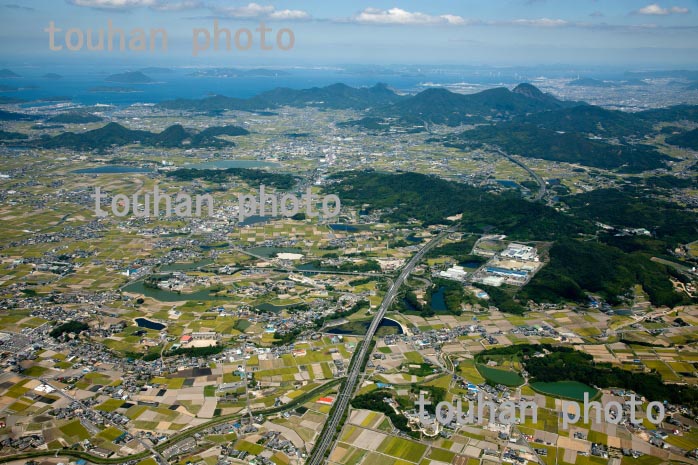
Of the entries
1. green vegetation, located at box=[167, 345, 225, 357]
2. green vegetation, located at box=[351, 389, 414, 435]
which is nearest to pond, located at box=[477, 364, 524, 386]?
green vegetation, located at box=[351, 389, 414, 435]

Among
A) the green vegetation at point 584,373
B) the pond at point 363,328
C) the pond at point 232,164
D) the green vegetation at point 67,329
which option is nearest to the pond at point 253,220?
the green vegetation at point 67,329

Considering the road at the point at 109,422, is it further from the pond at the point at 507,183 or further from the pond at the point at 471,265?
the pond at the point at 507,183

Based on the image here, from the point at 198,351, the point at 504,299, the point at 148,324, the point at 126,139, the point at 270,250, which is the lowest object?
the point at 198,351

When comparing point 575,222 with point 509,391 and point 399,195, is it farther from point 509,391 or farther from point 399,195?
point 509,391

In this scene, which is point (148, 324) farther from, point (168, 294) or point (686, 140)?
point (686, 140)

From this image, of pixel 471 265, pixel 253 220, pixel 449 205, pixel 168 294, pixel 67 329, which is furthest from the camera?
pixel 449 205

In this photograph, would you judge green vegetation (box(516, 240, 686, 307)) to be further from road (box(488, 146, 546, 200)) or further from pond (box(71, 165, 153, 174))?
pond (box(71, 165, 153, 174))

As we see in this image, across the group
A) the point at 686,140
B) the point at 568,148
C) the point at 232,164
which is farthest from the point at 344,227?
the point at 686,140
